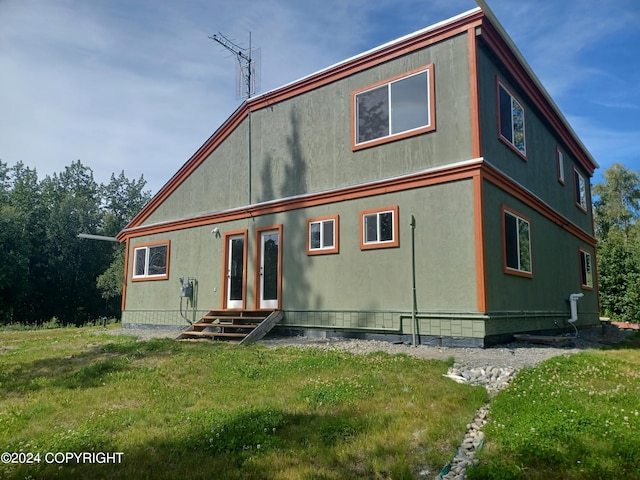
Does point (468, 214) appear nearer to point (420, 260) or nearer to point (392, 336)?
point (420, 260)

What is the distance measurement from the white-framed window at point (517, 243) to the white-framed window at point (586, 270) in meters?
5.88

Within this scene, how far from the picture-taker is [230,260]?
1283 centimetres

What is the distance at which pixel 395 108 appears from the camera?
33.0 feet

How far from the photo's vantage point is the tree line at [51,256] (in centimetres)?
2964

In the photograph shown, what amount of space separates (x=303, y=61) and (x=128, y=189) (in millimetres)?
35484

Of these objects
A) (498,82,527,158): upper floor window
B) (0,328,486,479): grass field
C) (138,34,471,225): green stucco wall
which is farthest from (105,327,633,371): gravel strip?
(498,82,527,158): upper floor window

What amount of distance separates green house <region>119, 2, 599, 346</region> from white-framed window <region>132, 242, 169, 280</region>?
103mm

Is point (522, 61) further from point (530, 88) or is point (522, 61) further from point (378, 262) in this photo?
point (378, 262)

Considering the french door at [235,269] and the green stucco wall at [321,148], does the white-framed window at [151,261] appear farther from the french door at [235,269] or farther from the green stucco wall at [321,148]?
the french door at [235,269]

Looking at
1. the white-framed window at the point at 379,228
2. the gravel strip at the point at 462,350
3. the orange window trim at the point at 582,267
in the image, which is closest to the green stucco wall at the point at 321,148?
the white-framed window at the point at 379,228

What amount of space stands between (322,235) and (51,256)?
30.0m

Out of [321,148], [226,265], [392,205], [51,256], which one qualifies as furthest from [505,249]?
[51,256]

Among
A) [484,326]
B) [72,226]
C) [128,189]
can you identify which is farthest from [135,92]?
[128,189]

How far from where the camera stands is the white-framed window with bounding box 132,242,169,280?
47.9ft
